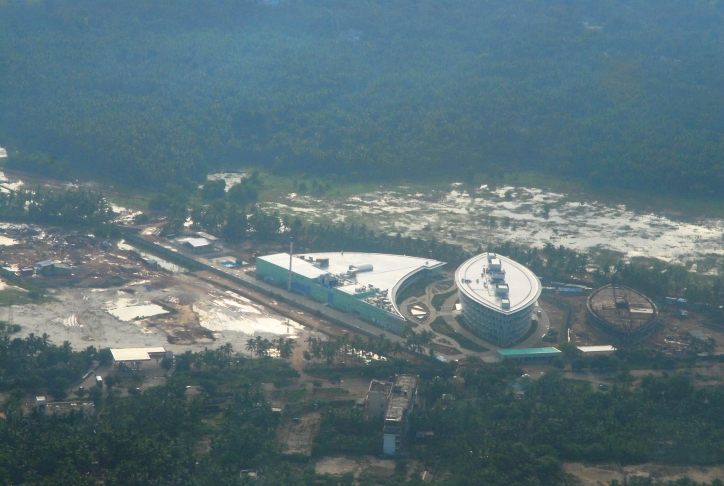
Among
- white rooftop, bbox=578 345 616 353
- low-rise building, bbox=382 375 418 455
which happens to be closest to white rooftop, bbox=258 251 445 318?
white rooftop, bbox=578 345 616 353

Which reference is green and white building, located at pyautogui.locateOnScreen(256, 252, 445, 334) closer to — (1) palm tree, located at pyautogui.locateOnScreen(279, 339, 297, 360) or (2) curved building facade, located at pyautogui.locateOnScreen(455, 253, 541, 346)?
(2) curved building facade, located at pyautogui.locateOnScreen(455, 253, 541, 346)

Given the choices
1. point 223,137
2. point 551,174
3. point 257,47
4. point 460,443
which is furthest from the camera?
point 257,47

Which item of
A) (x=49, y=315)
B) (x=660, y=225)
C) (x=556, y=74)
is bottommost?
(x=49, y=315)

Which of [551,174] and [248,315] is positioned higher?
[551,174]

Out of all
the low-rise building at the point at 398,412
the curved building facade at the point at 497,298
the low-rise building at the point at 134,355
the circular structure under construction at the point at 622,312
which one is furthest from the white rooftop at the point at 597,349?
the low-rise building at the point at 134,355

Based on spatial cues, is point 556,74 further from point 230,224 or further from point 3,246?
point 3,246

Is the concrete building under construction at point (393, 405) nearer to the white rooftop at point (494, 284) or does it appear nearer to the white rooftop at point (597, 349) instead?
the white rooftop at point (494, 284)

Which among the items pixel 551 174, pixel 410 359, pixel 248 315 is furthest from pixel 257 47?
pixel 410 359
